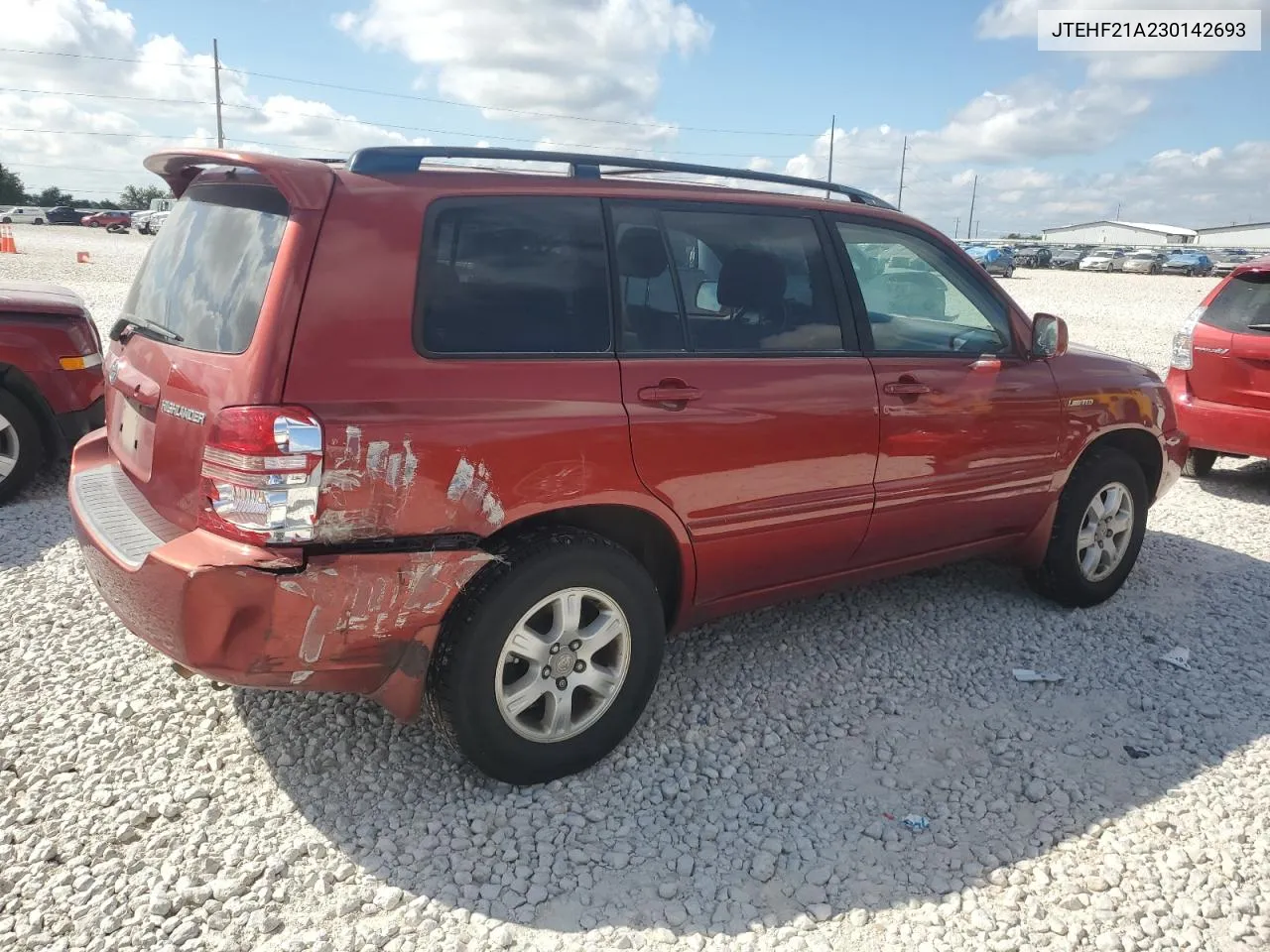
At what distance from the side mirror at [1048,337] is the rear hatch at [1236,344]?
10.0 ft

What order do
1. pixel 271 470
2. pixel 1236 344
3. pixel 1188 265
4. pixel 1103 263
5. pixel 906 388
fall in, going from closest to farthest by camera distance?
pixel 271 470, pixel 906 388, pixel 1236 344, pixel 1188 265, pixel 1103 263

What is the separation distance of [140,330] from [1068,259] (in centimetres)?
6535

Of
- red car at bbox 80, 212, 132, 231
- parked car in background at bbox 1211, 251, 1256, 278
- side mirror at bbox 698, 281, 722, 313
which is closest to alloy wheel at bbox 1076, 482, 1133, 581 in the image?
side mirror at bbox 698, 281, 722, 313

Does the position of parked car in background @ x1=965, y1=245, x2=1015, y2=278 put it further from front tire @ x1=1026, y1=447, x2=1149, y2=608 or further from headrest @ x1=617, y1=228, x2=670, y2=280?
headrest @ x1=617, y1=228, x2=670, y2=280

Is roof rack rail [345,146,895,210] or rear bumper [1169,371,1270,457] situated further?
rear bumper [1169,371,1270,457]

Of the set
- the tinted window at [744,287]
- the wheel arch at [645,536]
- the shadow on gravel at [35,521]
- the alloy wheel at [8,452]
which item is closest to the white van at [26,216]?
the shadow on gravel at [35,521]

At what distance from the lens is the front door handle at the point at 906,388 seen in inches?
144

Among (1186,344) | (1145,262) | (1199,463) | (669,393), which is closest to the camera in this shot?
(669,393)

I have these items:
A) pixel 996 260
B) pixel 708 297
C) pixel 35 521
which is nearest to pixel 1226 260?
pixel 996 260

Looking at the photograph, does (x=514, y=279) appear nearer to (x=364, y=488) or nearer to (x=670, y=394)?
(x=670, y=394)

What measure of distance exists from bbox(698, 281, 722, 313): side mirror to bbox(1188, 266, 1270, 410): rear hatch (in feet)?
15.9

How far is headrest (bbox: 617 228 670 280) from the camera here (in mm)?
3094

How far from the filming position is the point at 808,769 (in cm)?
324

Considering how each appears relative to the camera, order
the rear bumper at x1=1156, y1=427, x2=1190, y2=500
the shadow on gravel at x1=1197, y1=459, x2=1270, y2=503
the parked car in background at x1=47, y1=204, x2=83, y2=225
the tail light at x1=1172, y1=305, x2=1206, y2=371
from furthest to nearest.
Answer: the parked car in background at x1=47, y1=204, x2=83, y2=225 → the shadow on gravel at x1=1197, y1=459, x2=1270, y2=503 → the tail light at x1=1172, y1=305, x2=1206, y2=371 → the rear bumper at x1=1156, y1=427, x2=1190, y2=500
